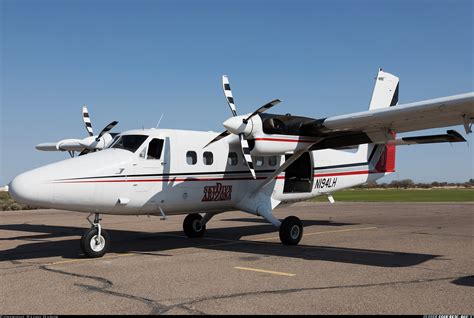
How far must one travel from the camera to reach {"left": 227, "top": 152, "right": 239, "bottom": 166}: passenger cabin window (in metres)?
14.2

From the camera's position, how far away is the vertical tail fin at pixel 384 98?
60.6ft

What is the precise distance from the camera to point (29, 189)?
33.1 feet

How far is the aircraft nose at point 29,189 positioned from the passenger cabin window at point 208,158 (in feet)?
15.0

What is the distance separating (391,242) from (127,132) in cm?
820

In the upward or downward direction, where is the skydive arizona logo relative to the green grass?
upward

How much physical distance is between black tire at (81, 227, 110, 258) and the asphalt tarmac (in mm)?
198

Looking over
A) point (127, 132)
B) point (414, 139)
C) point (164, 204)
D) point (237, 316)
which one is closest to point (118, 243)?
point (164, 204)

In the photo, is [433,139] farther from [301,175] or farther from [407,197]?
[407,197]

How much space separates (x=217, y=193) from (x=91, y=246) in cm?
401

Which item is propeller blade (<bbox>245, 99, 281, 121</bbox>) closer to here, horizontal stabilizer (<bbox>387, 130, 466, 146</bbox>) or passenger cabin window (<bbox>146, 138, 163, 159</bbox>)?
passenger cabin window (<bbox>146, 138, 163, 159</bbox>)

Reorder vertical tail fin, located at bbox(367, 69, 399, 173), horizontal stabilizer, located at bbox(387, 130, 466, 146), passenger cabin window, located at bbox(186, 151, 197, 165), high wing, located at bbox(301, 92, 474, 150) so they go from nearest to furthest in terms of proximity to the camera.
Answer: high wing, located at bbox(301, 92, 474, 150), passenger cabin window, located at bbox(186, 151, 197, 165), horizontal stabilizer, located at bbox(387, 130, 466, 146), vertical tail fin, located at bbox(367, 69, 399, 173)

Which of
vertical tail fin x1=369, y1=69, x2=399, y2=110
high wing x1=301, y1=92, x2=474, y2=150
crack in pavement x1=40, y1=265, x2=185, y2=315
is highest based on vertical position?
vertical tail fin x1=369, y1=69, x2=399, y2=110

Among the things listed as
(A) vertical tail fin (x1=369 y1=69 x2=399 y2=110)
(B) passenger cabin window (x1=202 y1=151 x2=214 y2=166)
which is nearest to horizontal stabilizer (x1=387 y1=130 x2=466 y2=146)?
(A) vertical tail fin (x1=369 y1=69 x2=399 y2=110)

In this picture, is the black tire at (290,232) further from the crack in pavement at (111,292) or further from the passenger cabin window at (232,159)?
the crack in pavement at (111,292)
